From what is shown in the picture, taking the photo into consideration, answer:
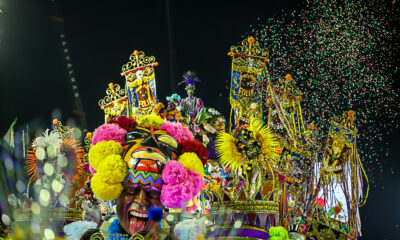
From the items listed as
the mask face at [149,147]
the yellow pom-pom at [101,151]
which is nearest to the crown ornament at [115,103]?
the mask face at [149,147]

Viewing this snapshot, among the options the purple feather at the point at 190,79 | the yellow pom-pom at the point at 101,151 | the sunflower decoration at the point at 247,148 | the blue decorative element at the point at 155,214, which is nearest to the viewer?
the blue decorative element at the point at 155,214

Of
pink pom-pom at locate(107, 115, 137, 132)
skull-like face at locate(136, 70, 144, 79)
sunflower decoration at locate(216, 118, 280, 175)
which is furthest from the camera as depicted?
skull-like face at locate(136, 70, 144, 79)

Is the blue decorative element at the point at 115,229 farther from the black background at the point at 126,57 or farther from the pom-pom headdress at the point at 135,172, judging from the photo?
the black background at the point at 126,57

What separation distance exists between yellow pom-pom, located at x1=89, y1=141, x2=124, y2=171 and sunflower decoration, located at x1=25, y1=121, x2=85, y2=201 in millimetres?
690

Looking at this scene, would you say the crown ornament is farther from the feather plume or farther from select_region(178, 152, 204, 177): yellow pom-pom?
select_region(178, 152, 204, 177): yellow pom-pom

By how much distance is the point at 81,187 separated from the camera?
504 centimetres

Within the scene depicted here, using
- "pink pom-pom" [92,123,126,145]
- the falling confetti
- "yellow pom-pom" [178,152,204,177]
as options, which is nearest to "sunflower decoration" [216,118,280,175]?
"yellow pom-pom" [178,152,204,177]

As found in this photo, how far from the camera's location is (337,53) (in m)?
7.47

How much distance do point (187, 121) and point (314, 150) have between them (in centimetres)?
200

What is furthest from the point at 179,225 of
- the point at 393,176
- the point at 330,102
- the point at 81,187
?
the point at 393,176

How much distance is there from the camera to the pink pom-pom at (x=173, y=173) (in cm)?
339

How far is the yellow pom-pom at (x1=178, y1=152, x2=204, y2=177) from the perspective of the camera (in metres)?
3.56

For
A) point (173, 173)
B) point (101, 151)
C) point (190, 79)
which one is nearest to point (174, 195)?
point (173, 173)

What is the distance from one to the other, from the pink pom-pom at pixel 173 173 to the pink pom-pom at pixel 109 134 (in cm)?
50
